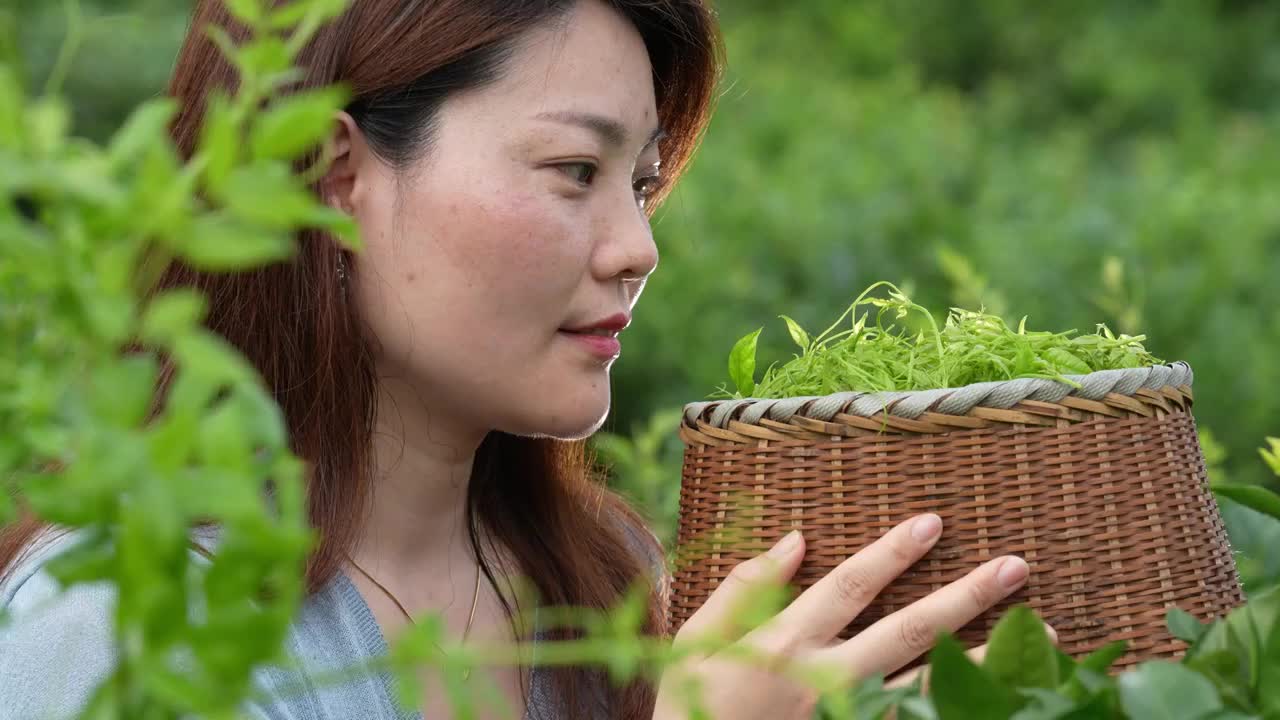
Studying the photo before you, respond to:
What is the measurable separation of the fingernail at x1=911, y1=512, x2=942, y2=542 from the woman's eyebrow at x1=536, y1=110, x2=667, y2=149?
72cm

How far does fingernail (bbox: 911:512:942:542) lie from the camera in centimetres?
133

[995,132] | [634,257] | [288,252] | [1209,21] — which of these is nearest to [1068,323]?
[634,257]

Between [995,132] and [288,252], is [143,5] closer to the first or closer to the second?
[995,132]

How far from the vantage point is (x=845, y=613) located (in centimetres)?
135

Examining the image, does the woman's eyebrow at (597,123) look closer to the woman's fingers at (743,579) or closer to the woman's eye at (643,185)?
the woman's eye at (643,185)

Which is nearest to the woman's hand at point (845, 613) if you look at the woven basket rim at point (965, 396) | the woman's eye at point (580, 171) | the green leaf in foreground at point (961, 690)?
the woven basket rim at point (965, 396)

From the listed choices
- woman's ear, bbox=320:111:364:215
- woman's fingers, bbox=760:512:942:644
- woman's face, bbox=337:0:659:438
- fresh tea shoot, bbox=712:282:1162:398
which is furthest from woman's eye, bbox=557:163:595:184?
woman's fingers, bbox=760:512:942:644

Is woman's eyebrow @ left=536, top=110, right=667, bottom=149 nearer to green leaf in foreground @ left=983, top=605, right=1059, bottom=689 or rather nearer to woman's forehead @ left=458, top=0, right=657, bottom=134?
woman's forehead @ left=458, top=0, right=657, bottom=134

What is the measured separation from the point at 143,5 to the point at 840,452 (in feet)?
33.1

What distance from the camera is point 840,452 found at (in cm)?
137

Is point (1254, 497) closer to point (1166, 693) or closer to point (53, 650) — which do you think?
point (1166, 693)

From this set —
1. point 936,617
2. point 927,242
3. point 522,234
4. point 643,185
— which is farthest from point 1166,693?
point 927,242

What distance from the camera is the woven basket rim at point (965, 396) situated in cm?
131

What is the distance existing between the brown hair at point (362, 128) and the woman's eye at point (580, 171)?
16cm
